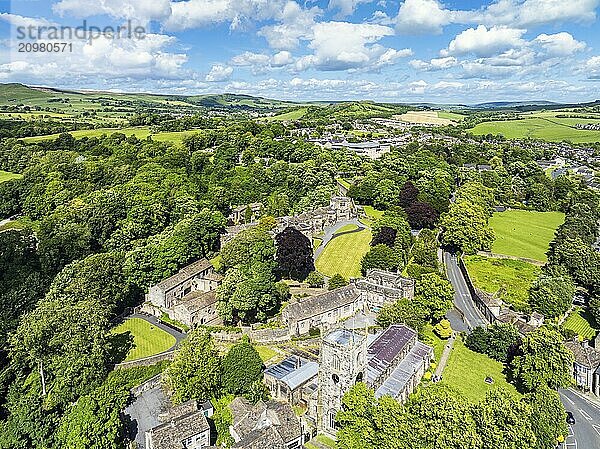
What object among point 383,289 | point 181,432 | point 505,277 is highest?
point 383,289

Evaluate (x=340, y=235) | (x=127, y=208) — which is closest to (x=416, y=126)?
(x=340, y=235)

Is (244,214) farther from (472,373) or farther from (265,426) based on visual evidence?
(265,426)

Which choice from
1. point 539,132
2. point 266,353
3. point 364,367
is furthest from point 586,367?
point 539,132

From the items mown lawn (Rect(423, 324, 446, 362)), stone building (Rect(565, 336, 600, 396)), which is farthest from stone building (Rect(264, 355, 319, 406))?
stone building (Rect(565, 336, 600, 396))

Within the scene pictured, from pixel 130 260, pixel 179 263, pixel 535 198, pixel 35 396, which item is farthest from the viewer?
pixel 535 198

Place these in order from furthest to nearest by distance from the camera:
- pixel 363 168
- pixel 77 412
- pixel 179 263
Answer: pixel 363 168
pixel 179 263
pixel 77 412

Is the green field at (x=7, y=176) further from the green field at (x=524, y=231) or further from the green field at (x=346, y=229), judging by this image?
the green field at (x=524, y=231)

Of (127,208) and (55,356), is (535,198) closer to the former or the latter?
(127,208)

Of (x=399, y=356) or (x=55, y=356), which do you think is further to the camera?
(x=399, y=356)
